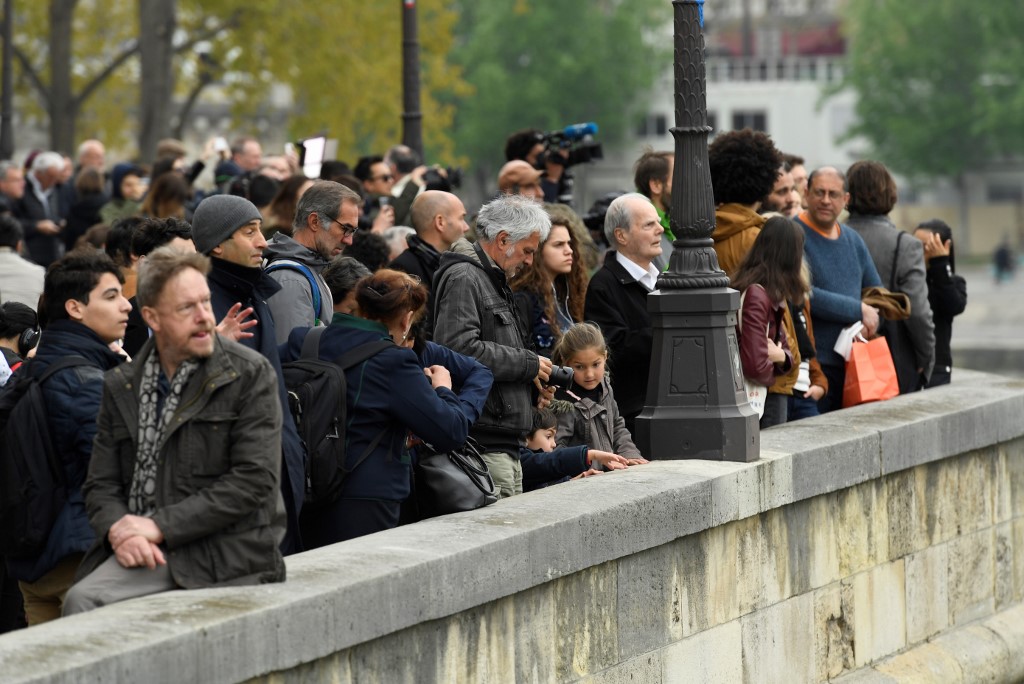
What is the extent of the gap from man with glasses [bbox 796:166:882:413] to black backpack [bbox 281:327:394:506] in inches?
157

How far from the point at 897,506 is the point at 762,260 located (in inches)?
52.0

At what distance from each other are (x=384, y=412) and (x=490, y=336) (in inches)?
53.2

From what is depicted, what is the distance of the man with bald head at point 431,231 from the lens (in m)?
8.95

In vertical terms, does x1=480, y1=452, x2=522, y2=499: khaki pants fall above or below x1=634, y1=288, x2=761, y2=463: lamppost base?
below

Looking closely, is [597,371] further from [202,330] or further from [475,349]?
[202,330]

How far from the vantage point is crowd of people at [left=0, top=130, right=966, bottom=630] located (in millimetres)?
5547

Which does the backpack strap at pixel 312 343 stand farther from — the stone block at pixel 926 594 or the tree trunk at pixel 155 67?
the tree trunk at pixel 155 67

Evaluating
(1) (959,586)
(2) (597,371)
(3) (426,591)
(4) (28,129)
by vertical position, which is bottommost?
(1) (959,586)

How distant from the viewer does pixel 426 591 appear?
6.00 metres

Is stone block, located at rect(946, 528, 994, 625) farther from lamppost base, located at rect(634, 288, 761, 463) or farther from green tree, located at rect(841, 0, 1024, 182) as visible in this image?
green tree, located at rect(841, 0, 1024, 182)

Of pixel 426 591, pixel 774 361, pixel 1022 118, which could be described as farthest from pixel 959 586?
pixel 1022 118

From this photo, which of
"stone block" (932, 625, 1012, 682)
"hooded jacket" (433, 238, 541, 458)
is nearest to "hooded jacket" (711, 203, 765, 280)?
"hooded jacket" (433, 238, 541, 458)

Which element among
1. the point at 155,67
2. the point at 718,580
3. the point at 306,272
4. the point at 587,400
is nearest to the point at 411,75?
the point at 587,400

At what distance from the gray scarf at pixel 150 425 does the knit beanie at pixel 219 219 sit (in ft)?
3.61
